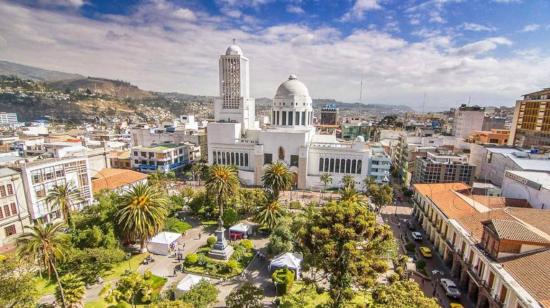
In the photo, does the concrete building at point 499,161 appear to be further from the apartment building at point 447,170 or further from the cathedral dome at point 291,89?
the cathedral dome at point 291,89

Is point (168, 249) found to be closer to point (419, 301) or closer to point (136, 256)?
point (136, 256)

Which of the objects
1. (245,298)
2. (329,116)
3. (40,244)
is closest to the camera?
(40,244)

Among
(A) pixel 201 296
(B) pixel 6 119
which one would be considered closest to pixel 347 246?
(A) pixel 201 296

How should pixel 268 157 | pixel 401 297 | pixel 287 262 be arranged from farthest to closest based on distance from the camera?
1. pixel 268 157
2. pixel 287 262
3. pixel 401 297

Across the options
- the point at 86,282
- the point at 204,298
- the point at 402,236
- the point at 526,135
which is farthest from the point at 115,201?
the point at 526,135

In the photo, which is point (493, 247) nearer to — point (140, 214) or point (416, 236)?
point (416, 236)

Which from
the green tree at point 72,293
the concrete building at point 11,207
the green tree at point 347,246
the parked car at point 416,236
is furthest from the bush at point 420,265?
the concrete building at point 11,207
